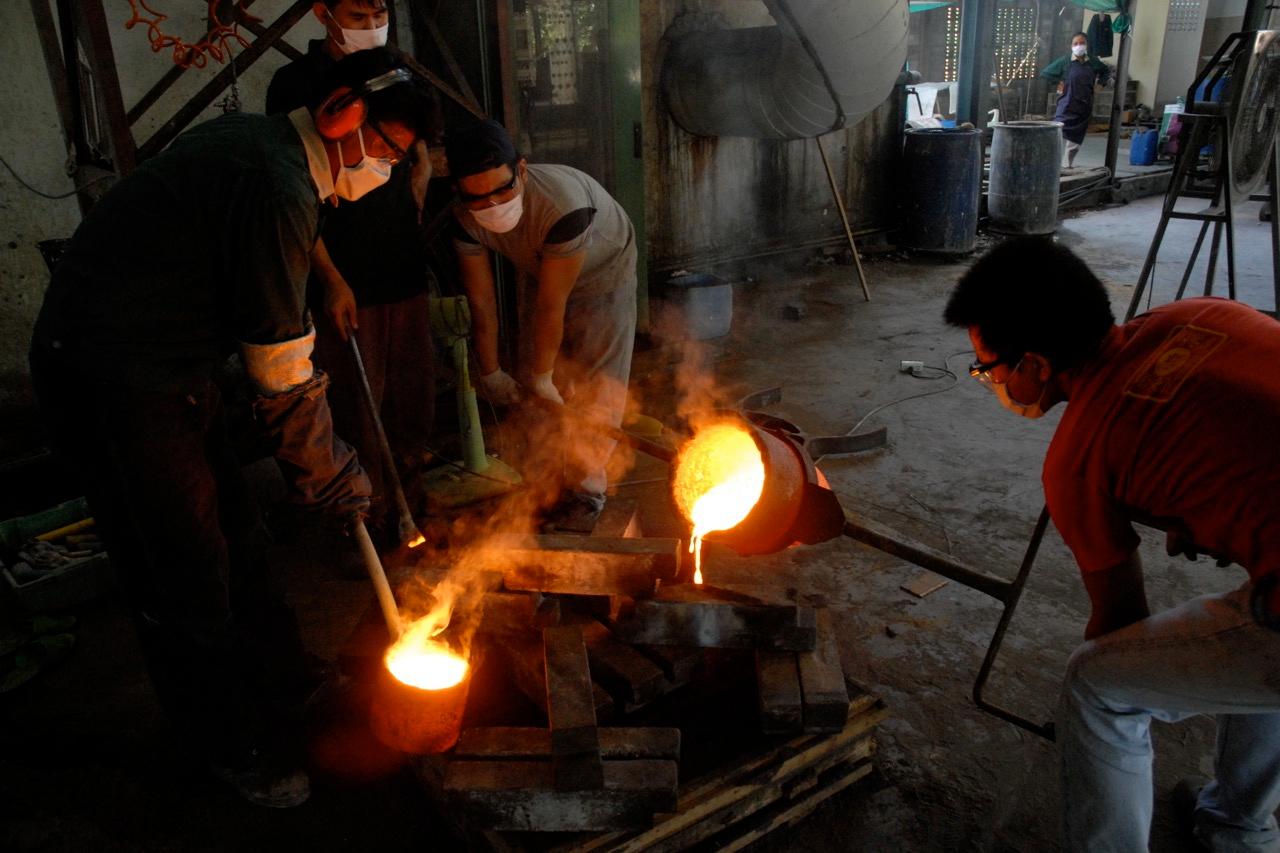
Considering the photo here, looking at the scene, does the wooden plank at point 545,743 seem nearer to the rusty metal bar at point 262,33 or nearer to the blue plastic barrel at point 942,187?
the rusty metal bar at point 262,33

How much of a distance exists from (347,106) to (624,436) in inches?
55.2

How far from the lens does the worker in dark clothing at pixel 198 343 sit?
86.6 inches

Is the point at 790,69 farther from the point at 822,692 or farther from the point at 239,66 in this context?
the point at 822,692

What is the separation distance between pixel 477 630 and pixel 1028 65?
21511 mm

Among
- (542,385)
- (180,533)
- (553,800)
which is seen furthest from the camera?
(542,385)

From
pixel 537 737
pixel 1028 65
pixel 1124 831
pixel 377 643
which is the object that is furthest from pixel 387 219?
pixel 1028 65

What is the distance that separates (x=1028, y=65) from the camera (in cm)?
1969

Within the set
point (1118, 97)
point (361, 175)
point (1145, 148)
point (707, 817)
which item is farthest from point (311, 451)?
point (1145, 148)

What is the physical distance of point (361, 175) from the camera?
252cm

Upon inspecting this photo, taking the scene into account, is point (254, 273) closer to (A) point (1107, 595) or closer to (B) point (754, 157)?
(A) point (1107, 595)

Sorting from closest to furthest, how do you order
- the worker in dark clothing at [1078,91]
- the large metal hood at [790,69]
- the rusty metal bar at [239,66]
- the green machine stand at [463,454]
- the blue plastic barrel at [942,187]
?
the rusty metal bar at [239,66]
the green machine stand at [463,454]
the large metal hood at [790,69]
the blue plastic barrel at [942,187]
the worker in dark clothing at [1078,91]

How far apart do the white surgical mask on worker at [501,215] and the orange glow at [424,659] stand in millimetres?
1666

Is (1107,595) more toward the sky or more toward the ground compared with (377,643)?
more toward the sky

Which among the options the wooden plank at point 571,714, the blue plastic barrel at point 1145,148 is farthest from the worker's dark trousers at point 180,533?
the blue plastic barrel at point 1145,148
